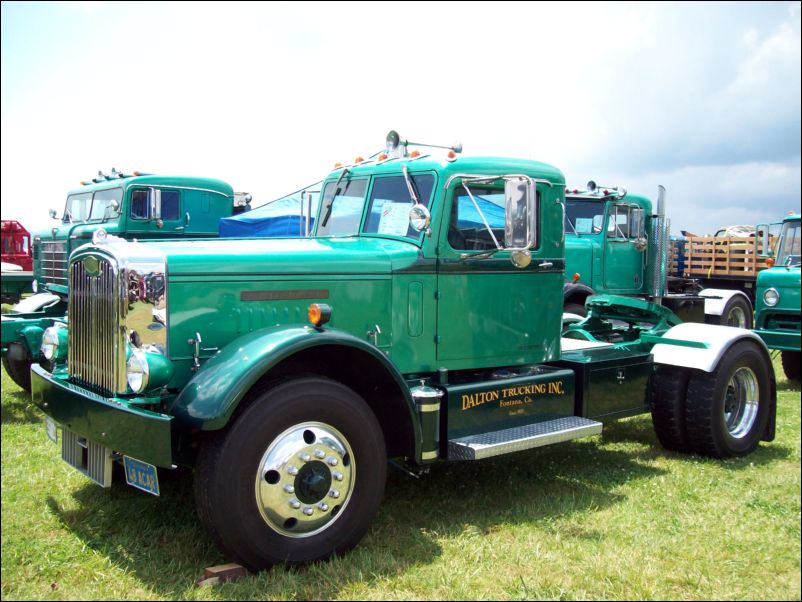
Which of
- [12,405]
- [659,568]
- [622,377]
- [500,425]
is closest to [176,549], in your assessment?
[500,425]

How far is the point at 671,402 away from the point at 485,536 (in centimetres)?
264

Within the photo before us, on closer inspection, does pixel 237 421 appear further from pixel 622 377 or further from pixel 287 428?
pixel 622 377

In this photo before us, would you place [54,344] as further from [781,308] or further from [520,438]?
[781,308]

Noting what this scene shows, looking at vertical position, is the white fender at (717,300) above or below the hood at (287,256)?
below

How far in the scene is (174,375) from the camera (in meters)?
4.41

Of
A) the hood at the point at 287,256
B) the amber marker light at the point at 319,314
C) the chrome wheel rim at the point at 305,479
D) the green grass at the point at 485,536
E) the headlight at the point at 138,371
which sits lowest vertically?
the green grass at the point at 485,536

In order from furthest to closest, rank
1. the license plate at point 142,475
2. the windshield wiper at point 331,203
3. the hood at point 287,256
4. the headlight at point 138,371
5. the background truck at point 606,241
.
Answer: the background truck at point 606,241 < the windshield wiper at point 331,203 < the hood at point 287,256 < the headlight at point 138,371 < the license plate at point 142,475

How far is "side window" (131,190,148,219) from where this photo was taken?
1262cm

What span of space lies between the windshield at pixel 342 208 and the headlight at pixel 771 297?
7476 mm

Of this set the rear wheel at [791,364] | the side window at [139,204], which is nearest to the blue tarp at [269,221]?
the side window at [139,204]

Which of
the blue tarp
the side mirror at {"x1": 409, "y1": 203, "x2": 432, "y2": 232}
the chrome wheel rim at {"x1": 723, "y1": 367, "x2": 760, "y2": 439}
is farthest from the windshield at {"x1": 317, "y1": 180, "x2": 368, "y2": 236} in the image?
the blue tarp

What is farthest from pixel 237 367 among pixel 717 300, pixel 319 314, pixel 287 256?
pixel 717 300

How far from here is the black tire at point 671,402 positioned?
6.55m

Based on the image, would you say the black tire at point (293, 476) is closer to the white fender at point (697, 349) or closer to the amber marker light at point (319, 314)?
the amber marker light at point (319, 314)
